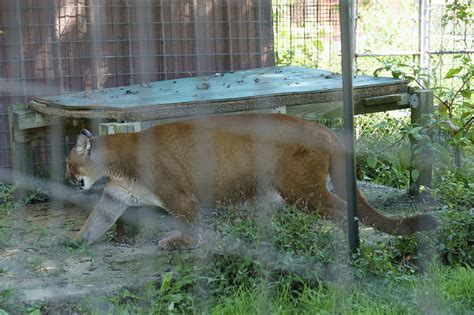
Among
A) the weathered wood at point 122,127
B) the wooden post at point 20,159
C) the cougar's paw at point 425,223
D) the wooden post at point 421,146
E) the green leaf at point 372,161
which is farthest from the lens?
the wooden post at point 20,159

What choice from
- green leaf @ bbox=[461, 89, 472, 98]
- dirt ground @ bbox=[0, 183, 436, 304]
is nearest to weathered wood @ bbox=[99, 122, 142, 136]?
dirt ground @ bbox=[0, 183, 436, 304]

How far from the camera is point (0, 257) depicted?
524cm

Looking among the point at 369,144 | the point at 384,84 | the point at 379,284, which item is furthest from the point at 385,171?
the point at 379,284

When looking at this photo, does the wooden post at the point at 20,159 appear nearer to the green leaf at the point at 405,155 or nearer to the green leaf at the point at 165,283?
the green leaf at the point at 165,283

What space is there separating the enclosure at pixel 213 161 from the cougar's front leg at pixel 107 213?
0.11m

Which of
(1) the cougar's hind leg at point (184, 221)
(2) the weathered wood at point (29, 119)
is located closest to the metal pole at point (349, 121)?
(1) the cougar's hind leg at point (184, 221)

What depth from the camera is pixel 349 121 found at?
14.9 ft

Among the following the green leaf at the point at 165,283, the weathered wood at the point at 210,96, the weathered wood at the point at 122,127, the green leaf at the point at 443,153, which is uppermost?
the weathered wood at the point at 210,96

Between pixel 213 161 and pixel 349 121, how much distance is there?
1296 mm

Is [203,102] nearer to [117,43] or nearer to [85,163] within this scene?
[85,163]

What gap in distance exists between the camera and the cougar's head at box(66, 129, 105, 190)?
5.79 metres

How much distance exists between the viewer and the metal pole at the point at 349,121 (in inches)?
171

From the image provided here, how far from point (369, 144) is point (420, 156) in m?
1.33

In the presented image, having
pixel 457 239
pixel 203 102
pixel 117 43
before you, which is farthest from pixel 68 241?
pixel 117 43
